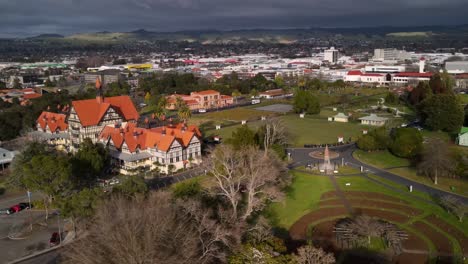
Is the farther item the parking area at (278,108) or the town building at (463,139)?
the parking area at (278,108)

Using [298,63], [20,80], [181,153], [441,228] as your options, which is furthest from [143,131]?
[298,63]

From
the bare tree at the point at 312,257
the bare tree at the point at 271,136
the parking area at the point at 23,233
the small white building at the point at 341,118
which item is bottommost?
the parking area at the point at 23,233

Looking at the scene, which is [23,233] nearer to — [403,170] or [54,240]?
[54,240]

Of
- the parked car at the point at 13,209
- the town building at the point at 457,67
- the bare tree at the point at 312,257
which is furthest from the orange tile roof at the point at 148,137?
the town building at the point at 457,67

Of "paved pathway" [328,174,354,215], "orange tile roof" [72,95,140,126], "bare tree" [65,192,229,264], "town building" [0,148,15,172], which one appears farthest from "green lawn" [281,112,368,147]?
"bare tree" [65,192,229,264]

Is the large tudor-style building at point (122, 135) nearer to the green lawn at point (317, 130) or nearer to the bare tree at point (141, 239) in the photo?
the green lawn at point (317, 130)

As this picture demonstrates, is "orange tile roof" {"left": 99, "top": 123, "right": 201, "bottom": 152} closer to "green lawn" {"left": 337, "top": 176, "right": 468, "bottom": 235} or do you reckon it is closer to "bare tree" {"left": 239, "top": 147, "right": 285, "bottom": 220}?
"bare tree" {"left": 239, "top": 147, "right": 285, "bottom": 220}
